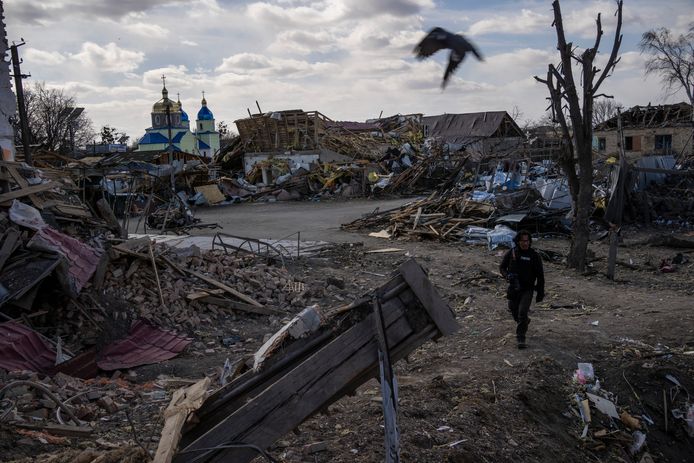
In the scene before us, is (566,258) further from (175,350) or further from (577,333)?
(175,350)

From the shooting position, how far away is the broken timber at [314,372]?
101 inches

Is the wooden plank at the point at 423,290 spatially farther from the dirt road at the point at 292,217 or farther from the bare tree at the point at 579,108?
the dirt road at the point at 292,217

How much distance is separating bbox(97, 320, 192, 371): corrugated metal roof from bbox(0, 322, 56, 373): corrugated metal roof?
0.67 m

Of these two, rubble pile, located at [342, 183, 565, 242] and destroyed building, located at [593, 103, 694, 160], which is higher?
destroyed building, located at [593, 103, 694, 160]

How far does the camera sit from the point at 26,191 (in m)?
9.92

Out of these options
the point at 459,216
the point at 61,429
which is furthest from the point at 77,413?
the point at 459,216

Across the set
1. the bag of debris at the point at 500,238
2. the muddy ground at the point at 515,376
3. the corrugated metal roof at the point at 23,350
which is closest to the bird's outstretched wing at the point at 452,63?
the muddy ground at the point at 515,376

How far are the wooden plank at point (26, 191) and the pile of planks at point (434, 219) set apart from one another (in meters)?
9.70

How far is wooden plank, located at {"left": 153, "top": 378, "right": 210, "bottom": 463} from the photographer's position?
2527 mm

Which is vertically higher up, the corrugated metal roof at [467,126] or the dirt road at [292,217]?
the corrugated metal roof at [467,126]

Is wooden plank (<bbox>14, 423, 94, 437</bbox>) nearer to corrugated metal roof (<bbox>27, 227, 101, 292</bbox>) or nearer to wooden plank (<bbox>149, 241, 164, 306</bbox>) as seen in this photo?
corrugated metal roof (<bbox>27, 227, 101, 292</bbox>)

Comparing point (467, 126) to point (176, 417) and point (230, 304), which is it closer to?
point (230, 304)

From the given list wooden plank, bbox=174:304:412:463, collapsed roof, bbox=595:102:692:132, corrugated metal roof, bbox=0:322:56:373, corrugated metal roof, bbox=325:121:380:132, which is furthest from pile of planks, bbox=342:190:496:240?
collapsed roof, bbox=595:102:692:132

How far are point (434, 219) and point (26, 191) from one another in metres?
11.3
